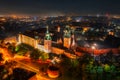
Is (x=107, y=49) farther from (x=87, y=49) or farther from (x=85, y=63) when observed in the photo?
(x=85, y=63)

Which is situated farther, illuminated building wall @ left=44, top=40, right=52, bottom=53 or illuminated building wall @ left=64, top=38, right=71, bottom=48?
illuminated building wall @ left=64, top=38, right=71, bottom=48

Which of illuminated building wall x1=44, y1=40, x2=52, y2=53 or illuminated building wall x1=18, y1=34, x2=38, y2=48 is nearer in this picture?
illuminated building wall x1=44, y1=40, x2=52, y2=53

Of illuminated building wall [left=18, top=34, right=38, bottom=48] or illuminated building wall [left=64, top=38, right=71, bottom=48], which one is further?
illuminated building wall [left=18, top=34, right=38, bottom=48]

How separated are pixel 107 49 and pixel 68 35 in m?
3.43

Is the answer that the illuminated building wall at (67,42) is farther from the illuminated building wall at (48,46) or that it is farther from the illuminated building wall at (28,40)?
the illuminated building wall at (28,40)

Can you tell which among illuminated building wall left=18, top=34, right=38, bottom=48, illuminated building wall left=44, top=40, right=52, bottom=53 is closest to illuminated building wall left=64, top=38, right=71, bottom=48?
illuminated building wall left=44, top=40, right=52, bottom=53

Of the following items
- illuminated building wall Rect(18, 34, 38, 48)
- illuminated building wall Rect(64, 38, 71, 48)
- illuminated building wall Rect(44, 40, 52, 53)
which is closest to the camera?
illuminated building wall Rect(44, 40, 52, 53)

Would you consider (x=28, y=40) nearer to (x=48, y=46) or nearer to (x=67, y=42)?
(x=48, y=46)

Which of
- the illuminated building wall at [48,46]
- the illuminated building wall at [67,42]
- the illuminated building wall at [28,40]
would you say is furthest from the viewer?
the illuminated building wall at [28,40]

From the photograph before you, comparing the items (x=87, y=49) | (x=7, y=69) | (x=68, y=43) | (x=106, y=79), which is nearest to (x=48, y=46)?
(x=68, y=43)

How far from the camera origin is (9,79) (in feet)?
36.9

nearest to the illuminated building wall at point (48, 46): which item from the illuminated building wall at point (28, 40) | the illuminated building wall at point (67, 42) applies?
the illuminated building wall at point (67, 42)

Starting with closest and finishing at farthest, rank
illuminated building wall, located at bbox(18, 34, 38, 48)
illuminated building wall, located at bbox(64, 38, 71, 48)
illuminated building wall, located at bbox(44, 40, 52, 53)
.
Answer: illuminated building wall, located at bbox(44, 40, 52, 53) → illuminated building wall, located at bbox(64, 38, 71, 48) → illuminated building wall, located at bbox(18, 34, 38, 48)

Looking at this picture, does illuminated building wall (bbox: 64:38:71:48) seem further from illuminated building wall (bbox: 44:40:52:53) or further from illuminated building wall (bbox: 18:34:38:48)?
illuminated building wall (bbox: 18:34:38:48)
